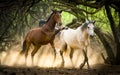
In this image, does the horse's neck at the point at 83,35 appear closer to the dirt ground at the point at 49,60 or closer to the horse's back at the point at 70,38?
the horse's back at the point at 70,38

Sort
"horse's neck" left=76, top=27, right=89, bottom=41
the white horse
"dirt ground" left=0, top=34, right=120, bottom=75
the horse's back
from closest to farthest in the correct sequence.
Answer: the white horse < "horse's neck" left=76, top=27, right=89, bottom=41 < the horse's back < "dirt ground" left=0, top=34, right=120, bottom=75

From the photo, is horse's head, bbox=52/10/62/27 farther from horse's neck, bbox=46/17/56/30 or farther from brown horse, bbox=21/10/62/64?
horse's neck, bbox=46/17/56/30

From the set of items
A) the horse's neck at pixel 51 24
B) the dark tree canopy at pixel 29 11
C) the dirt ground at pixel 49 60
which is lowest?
the dirt ground at pixel 49 60

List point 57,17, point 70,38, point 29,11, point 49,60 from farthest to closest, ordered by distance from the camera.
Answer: point 49,60 → point 29,11 → point 70,38 → point 57,17

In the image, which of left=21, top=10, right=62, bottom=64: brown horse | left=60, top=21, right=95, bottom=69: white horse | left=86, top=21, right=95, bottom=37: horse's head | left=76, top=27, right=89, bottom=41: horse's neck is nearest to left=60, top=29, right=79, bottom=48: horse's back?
left=60, top=21, right=95, bottom=69: white horse

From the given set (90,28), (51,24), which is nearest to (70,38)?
(51,24)

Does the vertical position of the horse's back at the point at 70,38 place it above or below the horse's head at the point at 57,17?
below

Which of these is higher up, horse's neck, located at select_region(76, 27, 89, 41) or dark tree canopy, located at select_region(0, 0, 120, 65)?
dark tree canopy, located at select_region(0, 0, 120, 65)

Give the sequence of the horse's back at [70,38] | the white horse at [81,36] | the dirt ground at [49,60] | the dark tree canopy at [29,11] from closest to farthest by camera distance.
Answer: the dark tree canopy at [29,11], the white horse at [81,36], the horse's back at [70,38], the dirt ground at [49,60]

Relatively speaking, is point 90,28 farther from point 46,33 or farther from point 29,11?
point 29,11

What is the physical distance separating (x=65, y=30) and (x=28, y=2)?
2.34 meters

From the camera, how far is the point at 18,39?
626 inches

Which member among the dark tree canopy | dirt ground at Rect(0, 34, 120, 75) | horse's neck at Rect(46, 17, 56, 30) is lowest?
dirt ground at Rect(0, 34, 120, 75)

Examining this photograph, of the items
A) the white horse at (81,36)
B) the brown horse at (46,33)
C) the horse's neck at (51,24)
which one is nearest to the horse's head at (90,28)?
the white horse at (81,36)
